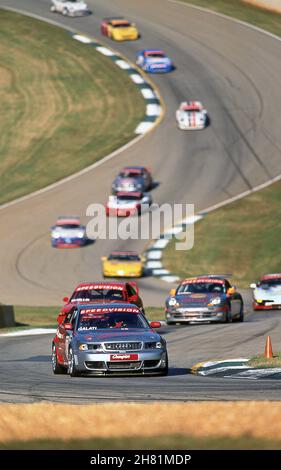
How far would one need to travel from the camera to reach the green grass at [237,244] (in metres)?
53.7

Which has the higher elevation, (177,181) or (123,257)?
(123,257)

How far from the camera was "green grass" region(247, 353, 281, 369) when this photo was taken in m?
22.1

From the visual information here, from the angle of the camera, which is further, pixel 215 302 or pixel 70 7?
pixel 70 7

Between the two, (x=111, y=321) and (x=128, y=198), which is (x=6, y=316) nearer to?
(x=111, y=321)

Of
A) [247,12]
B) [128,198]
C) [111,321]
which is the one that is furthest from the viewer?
[247,12]

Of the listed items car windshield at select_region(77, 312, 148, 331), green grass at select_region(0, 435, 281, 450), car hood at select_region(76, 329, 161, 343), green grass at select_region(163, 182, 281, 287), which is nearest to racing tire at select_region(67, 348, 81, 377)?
car hood at select_region(76, 329, 161, 343)

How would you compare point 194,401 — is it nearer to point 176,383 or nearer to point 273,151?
point 176,383

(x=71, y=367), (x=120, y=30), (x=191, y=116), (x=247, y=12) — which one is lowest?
(x=191, y=116)

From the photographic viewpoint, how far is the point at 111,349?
19391 mm

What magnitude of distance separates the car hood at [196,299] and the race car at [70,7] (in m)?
65.3

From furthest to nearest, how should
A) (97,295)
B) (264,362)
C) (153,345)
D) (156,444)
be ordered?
(97,295) < (264,362) < (153,345) < (156,444)

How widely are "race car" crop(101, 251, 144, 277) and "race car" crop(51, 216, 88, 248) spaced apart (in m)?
5.54

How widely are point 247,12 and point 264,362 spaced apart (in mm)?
75171

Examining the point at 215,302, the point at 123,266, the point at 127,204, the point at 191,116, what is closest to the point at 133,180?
the point at 127,204
